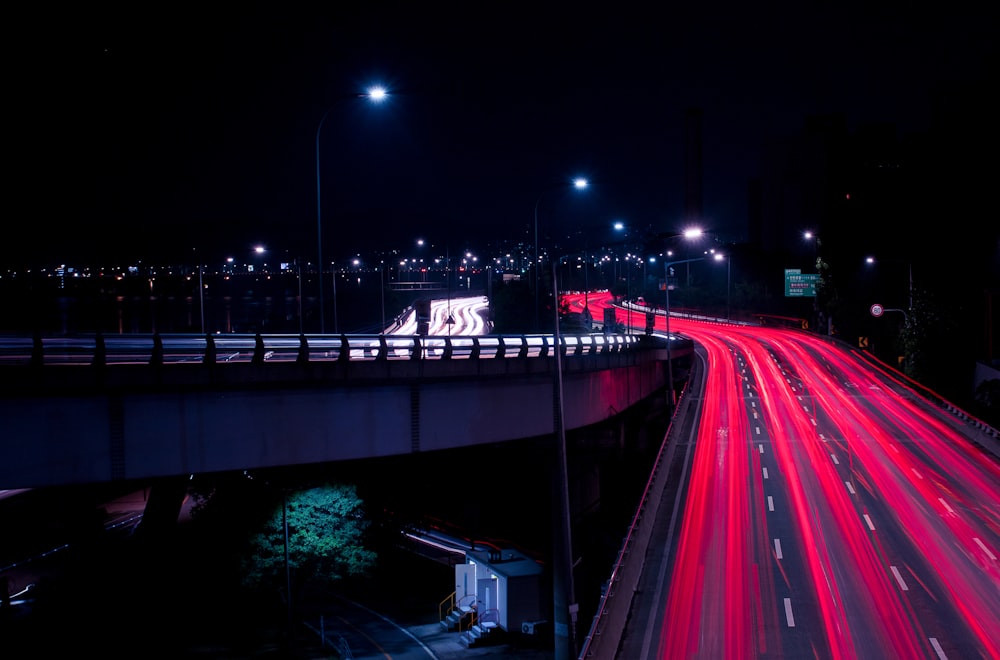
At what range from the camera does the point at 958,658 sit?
1559 centimetres

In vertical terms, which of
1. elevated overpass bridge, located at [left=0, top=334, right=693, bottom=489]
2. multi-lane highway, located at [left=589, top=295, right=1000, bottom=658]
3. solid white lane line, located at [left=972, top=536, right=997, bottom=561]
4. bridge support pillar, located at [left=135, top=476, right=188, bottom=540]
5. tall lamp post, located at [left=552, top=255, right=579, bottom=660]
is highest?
elevated overpass bridge, located at [left=0, top=334, right=693, bottom=489]

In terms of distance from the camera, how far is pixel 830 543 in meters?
23.4

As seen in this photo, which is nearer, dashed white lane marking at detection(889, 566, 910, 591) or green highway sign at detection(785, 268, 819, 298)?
dashed white lane marking at detection(889, 566, 910, 591)

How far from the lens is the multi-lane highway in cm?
1698

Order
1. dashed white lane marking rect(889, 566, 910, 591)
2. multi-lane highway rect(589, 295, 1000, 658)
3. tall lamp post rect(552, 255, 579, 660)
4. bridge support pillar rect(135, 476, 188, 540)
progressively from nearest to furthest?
tall lamp post rect(552, 255, 579, 660) → multi-lane highway rect(589, 295, 1000, 658) → dashed white lane marking rect(889, 566, 910, 591) → bridge support pillar rect(135, 476, 188, 540)

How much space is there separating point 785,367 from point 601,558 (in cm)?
3184

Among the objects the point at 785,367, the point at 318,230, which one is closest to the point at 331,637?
the point at 318,230

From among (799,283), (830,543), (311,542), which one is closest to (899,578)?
(830,543)

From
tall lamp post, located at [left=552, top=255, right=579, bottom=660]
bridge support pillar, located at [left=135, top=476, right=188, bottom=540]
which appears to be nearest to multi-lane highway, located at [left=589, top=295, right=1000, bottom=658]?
tall lamp post, located at [left=552, top=255, right=579, bottom=660]

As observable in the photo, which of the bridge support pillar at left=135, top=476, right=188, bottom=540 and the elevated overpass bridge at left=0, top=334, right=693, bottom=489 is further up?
the elevated overpass bridge at left=0, top=334, right=693, bottom=489

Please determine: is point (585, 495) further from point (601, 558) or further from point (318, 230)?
point (318, 230)

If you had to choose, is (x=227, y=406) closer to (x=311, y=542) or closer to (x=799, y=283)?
(x=311, y=542)

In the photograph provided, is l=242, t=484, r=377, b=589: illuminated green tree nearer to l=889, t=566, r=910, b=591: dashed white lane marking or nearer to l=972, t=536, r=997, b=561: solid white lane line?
l=889, t=566, r=910, b=591: dashed white lane marking

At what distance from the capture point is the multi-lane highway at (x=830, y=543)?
55.7 feet
